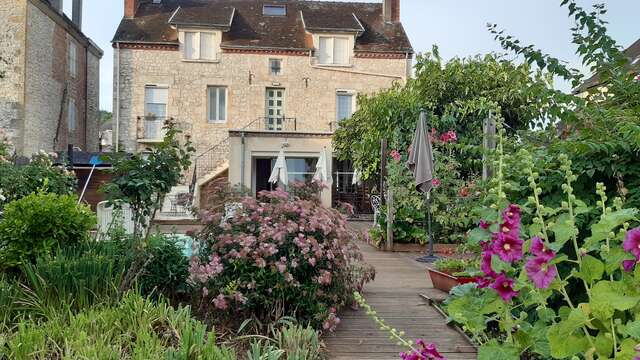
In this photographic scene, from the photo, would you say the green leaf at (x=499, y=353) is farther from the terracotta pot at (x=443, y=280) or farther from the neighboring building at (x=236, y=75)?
the neighboring building at (x=236, y=75)

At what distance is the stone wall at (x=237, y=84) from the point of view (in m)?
24.1

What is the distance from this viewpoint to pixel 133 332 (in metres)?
3.72

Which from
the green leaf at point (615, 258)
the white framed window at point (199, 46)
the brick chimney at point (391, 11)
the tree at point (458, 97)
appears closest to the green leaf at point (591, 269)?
the green leaf at point (615, 258)

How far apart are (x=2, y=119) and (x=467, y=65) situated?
17.4 metres

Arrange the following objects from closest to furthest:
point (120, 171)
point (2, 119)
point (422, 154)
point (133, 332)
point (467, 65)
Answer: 1. point (133, 332)
2. point (120, 171)
3. point (422, 154)
4. point (467, 65)
5. point (2, 119)

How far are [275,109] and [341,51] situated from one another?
409cm

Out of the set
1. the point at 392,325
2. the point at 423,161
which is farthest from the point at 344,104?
the point at 392,325

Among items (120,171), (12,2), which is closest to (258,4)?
(12,2)

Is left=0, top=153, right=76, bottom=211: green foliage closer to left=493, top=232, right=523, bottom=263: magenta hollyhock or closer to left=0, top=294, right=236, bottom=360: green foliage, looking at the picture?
left=0, top=294, right=236, bottom=360: green foliage

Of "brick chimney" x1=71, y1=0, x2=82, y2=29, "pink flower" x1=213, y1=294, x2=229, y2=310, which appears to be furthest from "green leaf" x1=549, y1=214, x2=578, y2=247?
"brick chimney" x1=71, y1=0, x2=82, y2=29

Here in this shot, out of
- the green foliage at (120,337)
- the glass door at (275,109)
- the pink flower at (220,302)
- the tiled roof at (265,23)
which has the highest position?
the tiled roof at (265,23)

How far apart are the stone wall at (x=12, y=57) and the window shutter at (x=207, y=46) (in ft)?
23.3

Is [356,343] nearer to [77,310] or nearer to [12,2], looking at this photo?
[77,310]

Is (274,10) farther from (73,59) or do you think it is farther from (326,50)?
(73,59)
